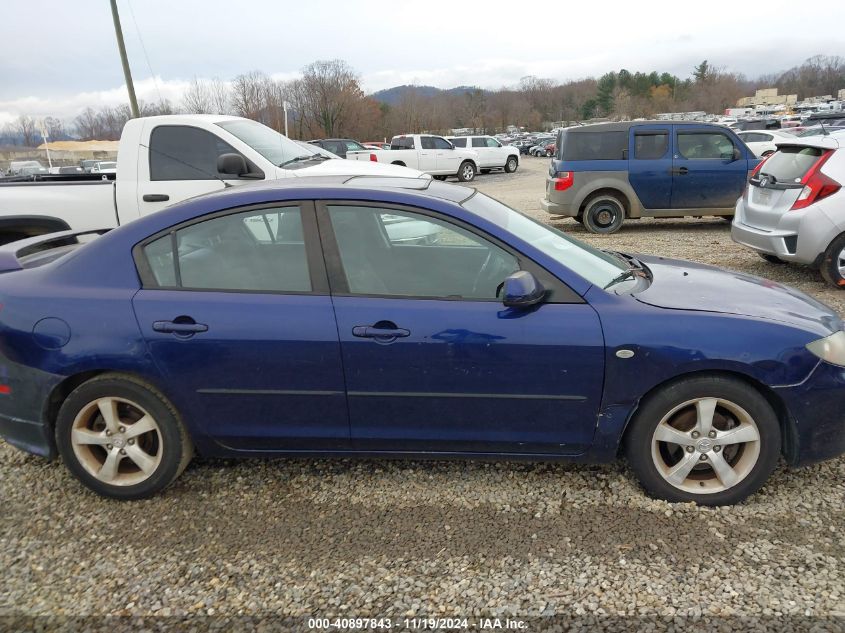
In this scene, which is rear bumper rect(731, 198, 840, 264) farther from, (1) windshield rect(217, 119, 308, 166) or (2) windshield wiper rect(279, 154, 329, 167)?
(1) windshield rect(217, 119, 308, 166)

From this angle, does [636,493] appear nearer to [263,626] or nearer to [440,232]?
[440,232]

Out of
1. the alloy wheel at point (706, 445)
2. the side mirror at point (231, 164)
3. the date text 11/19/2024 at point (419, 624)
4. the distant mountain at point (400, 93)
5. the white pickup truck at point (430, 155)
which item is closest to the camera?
the date text 11/19/2024 at point (419, 624)

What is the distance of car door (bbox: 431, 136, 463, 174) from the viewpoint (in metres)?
24.2

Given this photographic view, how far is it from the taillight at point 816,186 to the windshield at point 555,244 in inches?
158

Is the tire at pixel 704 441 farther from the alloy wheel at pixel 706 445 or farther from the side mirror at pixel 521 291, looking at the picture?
the side mirror at pixel 521 291

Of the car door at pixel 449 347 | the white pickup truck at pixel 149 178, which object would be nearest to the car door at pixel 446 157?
the white pickup truck at pixel 149 178

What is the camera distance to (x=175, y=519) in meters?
2.95

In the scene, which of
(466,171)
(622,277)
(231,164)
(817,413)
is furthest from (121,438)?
(466,171)

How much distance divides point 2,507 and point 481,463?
2.48 m

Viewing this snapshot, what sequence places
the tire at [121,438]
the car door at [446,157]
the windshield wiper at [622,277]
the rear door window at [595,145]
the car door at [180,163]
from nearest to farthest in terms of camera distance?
the tire at [121,438]
the windshield wiper at [622,277]
the car door at [180,163]
the rear door window at [595,145]
the car door at [446,157]

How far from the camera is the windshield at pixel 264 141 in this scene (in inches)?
256

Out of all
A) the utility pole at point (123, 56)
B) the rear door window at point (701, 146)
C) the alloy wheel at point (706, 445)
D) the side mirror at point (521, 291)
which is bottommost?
the alloy wheel at point (706, 445)

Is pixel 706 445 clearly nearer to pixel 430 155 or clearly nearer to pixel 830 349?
pixel 830 349

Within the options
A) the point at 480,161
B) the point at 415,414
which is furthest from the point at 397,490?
the point at 480,161
